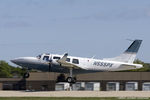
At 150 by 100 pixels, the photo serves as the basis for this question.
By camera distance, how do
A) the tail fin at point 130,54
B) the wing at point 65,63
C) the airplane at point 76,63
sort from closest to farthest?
the wing at point 65,63
the airplane at point 76,63
the tail fin at point 130,54

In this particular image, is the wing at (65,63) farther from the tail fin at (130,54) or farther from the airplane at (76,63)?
the tail fin at (130,54)

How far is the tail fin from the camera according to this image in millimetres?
73312

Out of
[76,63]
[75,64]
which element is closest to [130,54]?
[76,63]

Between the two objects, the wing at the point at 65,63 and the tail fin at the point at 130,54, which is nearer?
the wing at the point at 65,63

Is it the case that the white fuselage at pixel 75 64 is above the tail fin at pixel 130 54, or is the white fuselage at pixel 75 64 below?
below

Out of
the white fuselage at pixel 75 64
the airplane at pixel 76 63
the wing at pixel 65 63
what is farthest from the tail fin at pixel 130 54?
the wing at pixel 65 63

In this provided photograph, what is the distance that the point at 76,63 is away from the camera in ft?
234

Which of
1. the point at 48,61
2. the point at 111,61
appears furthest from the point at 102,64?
the point at 48,61

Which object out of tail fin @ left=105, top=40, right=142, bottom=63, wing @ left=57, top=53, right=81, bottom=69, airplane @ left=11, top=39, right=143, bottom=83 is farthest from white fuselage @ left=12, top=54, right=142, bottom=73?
tail fin @ left=105, top=40, right=142, bottom=63

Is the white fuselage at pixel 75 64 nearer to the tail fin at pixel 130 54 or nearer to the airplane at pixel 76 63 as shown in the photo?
the airplane at pixel 76 63

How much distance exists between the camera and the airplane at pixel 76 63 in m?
69.7

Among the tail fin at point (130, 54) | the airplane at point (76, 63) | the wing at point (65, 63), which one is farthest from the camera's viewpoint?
the tail fin at point (130, 54)

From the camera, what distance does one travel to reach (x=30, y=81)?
3538 inches

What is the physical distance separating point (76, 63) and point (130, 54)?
7.72 meters
